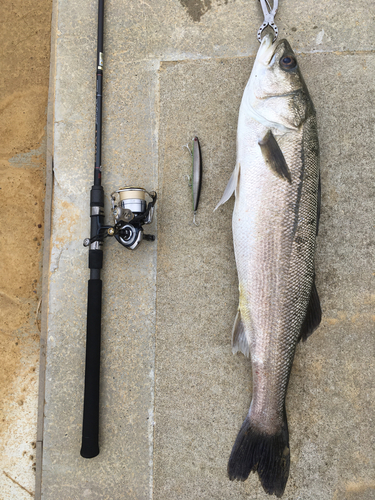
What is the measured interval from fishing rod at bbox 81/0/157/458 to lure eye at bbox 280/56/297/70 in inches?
47.1

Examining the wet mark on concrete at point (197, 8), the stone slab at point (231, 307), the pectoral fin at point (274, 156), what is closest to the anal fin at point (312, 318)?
the stone slab at point (231, 307)

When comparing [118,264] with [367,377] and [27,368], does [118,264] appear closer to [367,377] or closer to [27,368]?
[27,368]

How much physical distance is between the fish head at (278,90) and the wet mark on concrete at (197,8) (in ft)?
2.26

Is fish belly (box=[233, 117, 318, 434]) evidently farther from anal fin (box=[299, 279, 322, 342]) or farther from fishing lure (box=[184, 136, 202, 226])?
fishing lure (box=[184, 136, 202, 226])

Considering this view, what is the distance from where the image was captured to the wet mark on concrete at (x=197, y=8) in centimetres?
237

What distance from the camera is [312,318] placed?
1975 millimetres

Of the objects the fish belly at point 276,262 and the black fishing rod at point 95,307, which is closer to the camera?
the fish belly at point 276,262

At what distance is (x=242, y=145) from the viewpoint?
1.98 m

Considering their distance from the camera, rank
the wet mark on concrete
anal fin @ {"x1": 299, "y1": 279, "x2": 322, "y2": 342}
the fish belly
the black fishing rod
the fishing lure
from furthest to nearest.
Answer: the wet mark on concrete → the fishing lure → the black fishing rod → anal fin @ {"x1": 299, "y1": 279, "x2": 322, "y2": 342} → the fish belly

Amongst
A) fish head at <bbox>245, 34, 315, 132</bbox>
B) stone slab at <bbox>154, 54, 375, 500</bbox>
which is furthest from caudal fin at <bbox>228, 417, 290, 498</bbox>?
fish head at <bbox>245, 34, 315, 132</bbox>

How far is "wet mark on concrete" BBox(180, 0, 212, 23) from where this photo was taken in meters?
2.37

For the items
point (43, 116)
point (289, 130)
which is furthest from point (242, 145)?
point (43, 116)

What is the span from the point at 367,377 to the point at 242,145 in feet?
6.00

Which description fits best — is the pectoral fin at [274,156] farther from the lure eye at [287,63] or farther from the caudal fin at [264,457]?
the caudal fin at [264,457]
